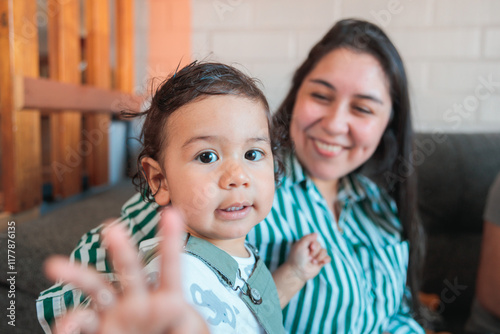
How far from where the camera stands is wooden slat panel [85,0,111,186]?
1.68 meters

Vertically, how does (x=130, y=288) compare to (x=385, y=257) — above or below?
above

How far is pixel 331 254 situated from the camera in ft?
2.81

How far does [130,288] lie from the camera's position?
33 centimetres

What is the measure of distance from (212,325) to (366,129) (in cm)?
64

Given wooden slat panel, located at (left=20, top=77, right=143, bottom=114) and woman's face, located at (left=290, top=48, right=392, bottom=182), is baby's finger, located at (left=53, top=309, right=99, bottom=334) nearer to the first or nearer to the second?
wooden slat panel, located at (left=20, top=77, right=143, bottom=114)

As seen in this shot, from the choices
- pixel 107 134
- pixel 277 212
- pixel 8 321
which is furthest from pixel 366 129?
pixel 107 134

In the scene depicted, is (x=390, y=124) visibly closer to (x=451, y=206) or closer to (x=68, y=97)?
(x=451, y=206)

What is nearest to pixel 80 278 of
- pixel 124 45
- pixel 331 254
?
pixel 331 254

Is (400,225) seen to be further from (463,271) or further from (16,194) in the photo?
(16,194)

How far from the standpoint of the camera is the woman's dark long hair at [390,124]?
98 centimetres

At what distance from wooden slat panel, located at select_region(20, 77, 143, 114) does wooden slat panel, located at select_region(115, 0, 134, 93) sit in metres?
0.12

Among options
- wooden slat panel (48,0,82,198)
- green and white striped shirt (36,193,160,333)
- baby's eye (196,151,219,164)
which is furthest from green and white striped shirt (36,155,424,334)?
wooden slat panel (48,0,82,198)

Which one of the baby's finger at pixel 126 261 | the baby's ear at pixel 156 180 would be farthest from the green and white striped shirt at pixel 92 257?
the baby's finger at pixel 126 261

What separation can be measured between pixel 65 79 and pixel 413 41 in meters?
1.49
